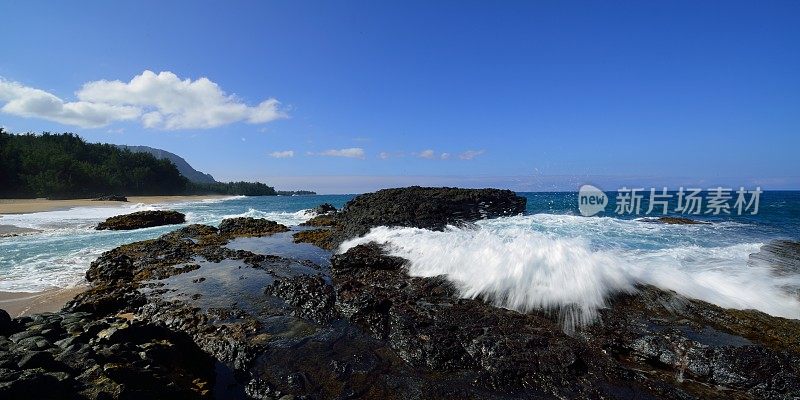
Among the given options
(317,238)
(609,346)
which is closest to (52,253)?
(317,238)

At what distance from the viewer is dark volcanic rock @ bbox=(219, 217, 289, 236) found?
1857cm

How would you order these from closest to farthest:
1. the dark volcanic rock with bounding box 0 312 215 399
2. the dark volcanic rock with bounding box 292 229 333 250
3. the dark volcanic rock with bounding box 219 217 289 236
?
the dark volcanic rock with bounding box 0 312 215 399, the dark volcanic rock with bounding box 292 229 333 250, the dark volcanic rock with bounding box 219 217 289 236

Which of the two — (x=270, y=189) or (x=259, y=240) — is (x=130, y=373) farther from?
(x=270, y=189)

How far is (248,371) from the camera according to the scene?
495cm

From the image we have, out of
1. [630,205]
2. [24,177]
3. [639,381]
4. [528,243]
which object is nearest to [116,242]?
[528,243]

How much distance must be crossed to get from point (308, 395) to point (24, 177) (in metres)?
77.2

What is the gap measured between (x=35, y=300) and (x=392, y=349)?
869cm

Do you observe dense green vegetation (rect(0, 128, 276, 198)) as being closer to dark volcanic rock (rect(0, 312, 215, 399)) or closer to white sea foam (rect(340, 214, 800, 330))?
dark volcanic rock (rect(0, 312, 215, 399))

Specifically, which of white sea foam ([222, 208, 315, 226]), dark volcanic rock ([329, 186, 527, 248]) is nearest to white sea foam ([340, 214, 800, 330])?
dark volcanic rock ([329, 186, 527, 248])

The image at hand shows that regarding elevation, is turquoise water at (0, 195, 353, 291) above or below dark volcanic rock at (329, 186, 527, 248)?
below

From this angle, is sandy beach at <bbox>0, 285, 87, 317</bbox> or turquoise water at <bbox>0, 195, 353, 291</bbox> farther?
turquoise water at <bbox>0, 195, 353, 291</bbox>

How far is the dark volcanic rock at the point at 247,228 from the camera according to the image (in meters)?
18.6

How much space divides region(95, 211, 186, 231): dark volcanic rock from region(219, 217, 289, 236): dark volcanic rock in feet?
26.5

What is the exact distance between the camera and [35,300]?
26.2ft
